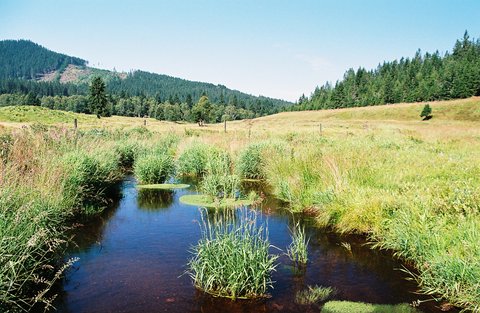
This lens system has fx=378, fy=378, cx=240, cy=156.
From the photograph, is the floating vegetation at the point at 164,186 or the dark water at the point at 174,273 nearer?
the dark water at the point at 174,273

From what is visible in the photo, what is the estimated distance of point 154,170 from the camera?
15141mm

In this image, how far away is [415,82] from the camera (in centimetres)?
11250

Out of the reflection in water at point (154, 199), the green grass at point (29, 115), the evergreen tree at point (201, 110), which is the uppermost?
the evergreen tree at point (201, 110)

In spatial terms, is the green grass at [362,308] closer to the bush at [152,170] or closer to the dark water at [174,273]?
the dark water at [174,273]

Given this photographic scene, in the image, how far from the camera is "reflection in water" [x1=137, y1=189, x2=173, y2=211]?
39.0ft

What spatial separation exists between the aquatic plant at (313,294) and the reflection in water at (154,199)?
657 centimetres

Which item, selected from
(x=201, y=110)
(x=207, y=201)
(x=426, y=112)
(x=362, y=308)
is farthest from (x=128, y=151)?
(x=201, y=110)

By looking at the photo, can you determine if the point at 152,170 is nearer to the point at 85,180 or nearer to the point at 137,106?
the point at 85,180

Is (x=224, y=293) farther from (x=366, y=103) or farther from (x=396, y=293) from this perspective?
(x=366, y=103)

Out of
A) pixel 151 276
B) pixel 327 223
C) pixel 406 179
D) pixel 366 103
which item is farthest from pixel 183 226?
pixel 366 103

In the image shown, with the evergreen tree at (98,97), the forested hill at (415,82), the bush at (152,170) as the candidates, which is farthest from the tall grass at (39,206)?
the forested hill at (415,82)

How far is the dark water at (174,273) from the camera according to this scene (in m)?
5.68

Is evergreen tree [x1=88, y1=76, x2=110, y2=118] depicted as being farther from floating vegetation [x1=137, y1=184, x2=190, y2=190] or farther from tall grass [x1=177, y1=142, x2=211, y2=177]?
floating vegetation [x1=137, y1=184, x2=190, y2=190]

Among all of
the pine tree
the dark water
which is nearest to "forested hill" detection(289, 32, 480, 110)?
the pine tree
